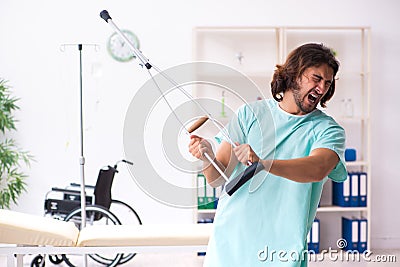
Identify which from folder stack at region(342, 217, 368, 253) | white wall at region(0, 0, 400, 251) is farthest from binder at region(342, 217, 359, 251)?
white wall at region(0, 0, 400, 251)

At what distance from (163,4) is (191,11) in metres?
0.21

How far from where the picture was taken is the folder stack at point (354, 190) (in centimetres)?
481

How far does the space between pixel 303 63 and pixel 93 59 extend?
3306 mm

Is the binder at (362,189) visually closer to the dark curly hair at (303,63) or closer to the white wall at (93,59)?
the white wall at (93,59)

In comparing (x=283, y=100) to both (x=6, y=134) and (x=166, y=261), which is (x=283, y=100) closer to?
(x=166, y=261)

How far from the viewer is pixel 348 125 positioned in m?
5.09

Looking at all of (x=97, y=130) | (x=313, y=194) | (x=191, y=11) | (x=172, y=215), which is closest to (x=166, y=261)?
(x=172, y=215)

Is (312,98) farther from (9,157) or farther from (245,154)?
(9,157)

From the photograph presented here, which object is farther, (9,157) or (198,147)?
(9,157)

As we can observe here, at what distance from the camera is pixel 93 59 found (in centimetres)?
486

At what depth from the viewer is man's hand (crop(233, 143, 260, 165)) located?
61.7 inches

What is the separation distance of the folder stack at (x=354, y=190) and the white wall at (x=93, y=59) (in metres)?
0.87

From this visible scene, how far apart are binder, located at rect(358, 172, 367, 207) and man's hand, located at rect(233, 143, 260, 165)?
3391 millimetres

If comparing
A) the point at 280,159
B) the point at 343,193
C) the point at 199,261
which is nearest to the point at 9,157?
the point at 199,261
